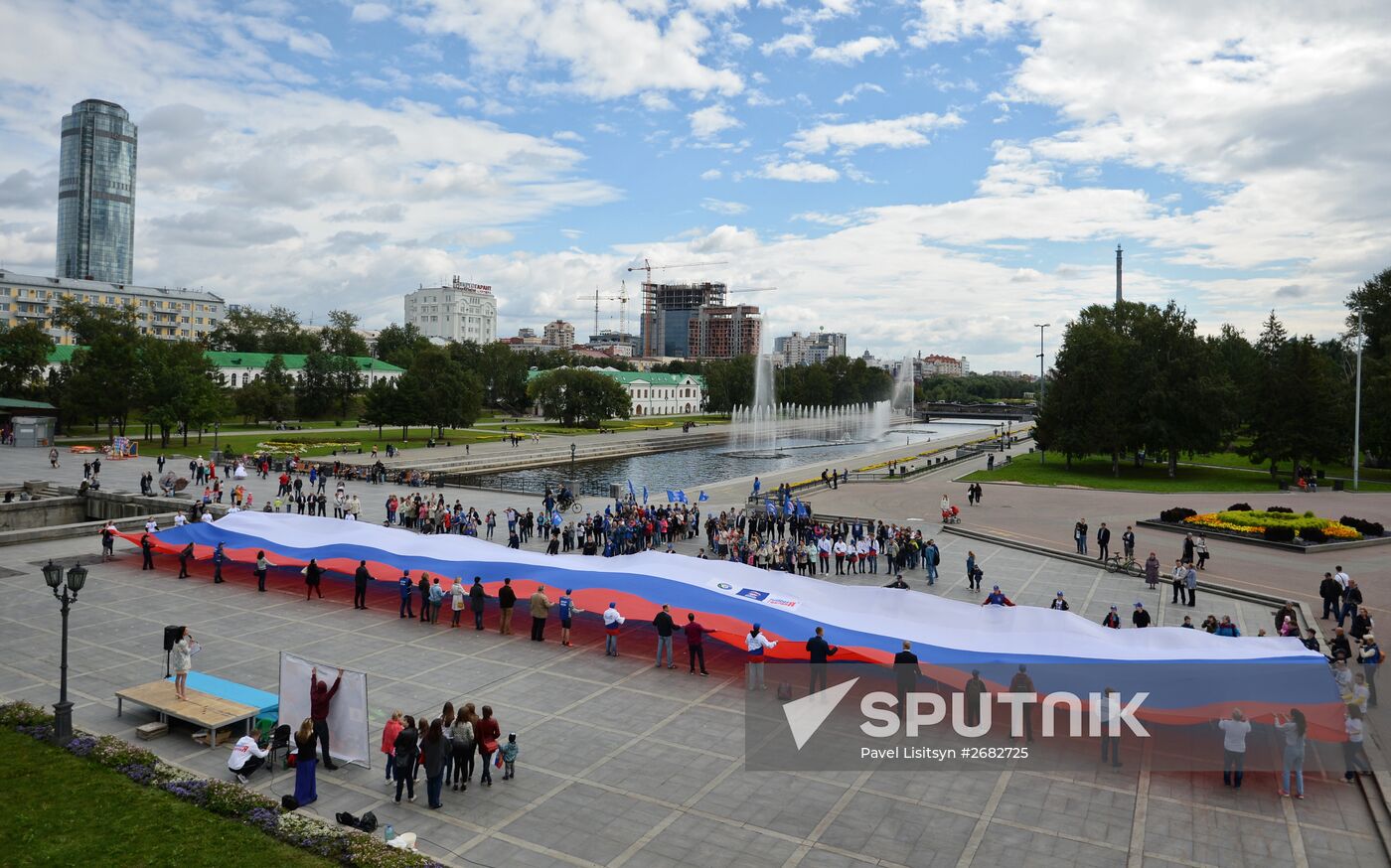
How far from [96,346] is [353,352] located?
71.5m

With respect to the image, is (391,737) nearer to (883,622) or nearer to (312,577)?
(883,622)

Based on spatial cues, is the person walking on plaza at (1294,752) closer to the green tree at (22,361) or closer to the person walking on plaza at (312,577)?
the person walking on plaza at (312,577)

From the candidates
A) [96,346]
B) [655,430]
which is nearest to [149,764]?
[96,346]

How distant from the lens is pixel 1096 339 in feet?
194

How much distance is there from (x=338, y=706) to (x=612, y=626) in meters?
6.15

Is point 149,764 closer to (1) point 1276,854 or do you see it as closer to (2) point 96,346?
(1) point 1276,854

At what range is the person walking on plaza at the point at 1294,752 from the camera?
10891 millimetres

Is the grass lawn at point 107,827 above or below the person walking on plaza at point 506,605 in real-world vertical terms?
below

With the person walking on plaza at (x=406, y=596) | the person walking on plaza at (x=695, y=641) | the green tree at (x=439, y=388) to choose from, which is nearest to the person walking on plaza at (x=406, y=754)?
the person walking on plaza at (x=695, y=641)

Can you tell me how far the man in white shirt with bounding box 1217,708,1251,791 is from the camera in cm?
1110

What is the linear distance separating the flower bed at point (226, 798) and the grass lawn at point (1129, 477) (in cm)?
4676

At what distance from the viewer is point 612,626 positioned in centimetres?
1686

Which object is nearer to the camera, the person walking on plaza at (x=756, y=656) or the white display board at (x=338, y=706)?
the white display board at (x=338, y=706)

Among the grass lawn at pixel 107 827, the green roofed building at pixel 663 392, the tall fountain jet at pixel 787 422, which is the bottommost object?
the grass lawn at pixel 107 827
